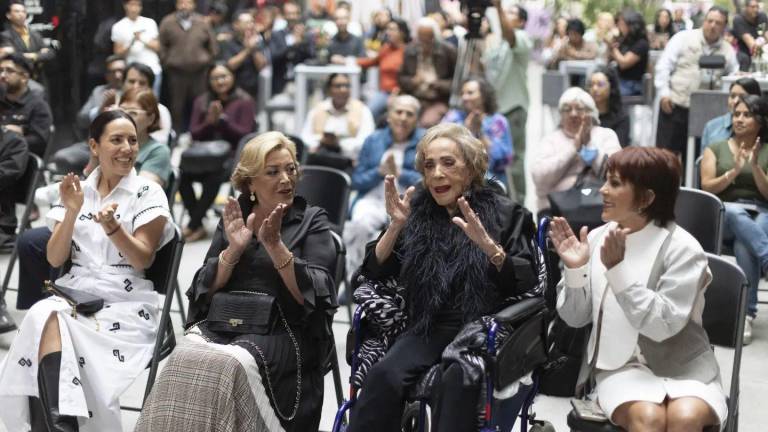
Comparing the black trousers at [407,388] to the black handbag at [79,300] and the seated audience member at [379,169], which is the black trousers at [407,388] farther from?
the seated audience member at [379,169]

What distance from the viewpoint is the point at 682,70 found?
27.5 ft

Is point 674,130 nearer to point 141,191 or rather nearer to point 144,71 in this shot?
point 144,71

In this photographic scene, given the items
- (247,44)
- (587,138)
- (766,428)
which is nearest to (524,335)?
(766,428)

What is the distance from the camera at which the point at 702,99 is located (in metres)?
7.33

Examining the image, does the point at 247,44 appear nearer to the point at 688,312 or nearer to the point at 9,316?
the point at 9,316

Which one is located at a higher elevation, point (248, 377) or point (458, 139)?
point (458, 139)

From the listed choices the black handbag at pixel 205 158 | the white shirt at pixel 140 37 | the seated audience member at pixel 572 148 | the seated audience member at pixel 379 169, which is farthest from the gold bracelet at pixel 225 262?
the white shirt at pixel 140 37

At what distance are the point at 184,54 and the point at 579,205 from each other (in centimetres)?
716

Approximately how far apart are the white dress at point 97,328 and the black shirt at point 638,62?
620cm

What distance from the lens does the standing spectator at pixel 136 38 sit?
11.1 metres

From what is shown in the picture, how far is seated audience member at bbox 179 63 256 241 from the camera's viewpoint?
7980 mm

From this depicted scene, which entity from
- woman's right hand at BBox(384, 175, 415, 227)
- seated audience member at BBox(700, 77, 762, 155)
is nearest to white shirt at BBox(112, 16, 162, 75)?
seated audience member at BBox(700, 77, 762, 155)

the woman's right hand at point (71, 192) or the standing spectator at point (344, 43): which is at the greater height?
the woman's right hand at point (71, 192)

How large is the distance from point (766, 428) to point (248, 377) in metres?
2.06
